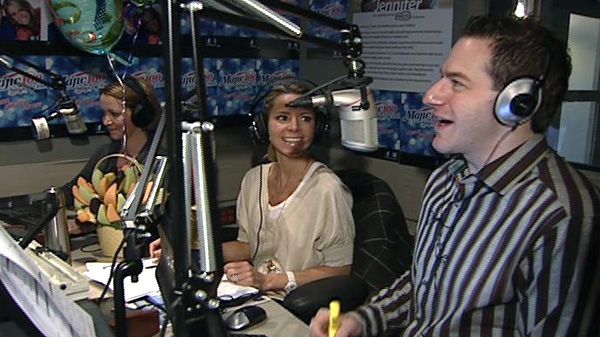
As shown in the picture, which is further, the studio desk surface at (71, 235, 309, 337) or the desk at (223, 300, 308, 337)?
the desk at (223, 300, 308, 337)

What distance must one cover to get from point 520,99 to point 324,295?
0.78 meters

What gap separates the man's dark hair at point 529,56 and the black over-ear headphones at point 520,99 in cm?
3

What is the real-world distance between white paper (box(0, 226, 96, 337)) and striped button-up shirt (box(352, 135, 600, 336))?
74 cm

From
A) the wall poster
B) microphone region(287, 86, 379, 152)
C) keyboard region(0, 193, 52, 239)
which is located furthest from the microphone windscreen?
the wall poster

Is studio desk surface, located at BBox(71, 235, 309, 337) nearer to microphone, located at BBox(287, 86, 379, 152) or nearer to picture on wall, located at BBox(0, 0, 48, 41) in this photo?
microphone, located at BBox(287, 86, 379, 152)

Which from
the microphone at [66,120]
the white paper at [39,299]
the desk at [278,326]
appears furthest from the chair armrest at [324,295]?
the microphone at [66,120]

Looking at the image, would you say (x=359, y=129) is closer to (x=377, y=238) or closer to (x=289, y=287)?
(x=289, y=287)

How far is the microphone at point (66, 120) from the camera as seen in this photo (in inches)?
78.0

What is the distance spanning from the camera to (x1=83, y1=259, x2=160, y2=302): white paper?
4.44 feet

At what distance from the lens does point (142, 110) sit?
80.5 inches

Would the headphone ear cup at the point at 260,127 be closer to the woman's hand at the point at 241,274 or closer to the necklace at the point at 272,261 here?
the necklace at the point at 272,261

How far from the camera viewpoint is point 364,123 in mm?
983

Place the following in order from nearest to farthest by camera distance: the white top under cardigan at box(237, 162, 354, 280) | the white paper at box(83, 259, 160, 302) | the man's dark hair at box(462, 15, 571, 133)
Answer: the man's dark hair at box(462, 15, 571, 133) → the white paper at box(83, 259, 160, 302) → the white top under cardigan at box(237, 162, 354, 280)

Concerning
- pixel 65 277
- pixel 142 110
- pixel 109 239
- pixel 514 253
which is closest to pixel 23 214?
pixel 109 239
